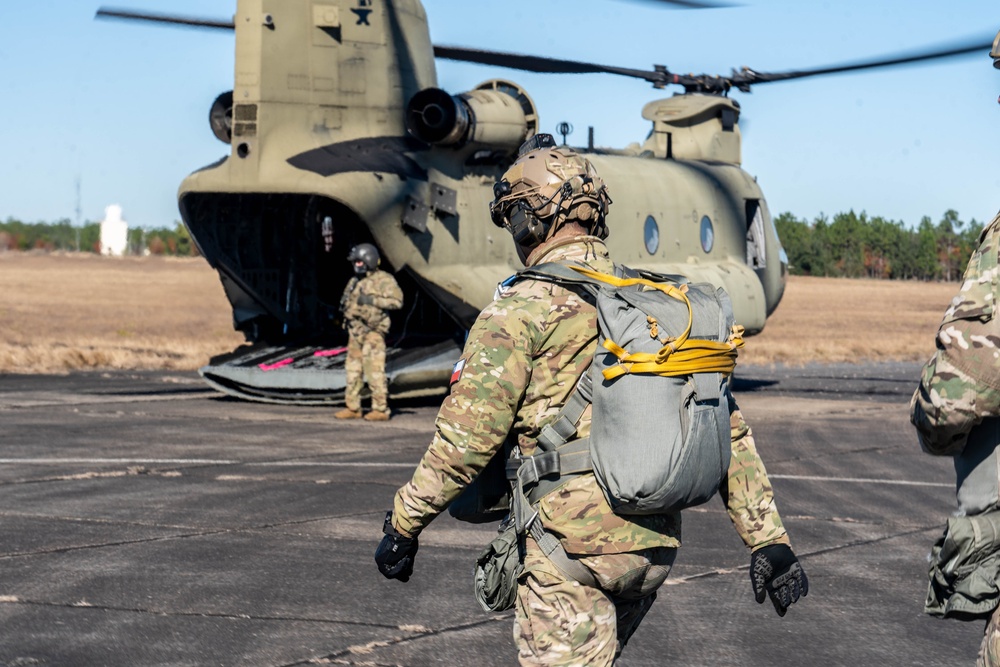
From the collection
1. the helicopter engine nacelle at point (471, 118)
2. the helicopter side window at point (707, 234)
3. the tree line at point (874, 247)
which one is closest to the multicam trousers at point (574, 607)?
the helicopter engine nacelle at point (471, 118)

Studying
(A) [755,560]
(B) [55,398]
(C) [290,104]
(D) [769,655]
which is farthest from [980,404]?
(B) [55,398]

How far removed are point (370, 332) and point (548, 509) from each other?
1129 cm

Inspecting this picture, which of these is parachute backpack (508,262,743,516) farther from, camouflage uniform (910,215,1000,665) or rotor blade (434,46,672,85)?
rotor blade (434,46,672,85)

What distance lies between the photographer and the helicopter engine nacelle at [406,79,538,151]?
15586 mm

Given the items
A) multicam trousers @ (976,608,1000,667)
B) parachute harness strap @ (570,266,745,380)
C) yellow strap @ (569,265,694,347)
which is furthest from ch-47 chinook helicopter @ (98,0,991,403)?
multicam trousers @ (976,608,1000,667)

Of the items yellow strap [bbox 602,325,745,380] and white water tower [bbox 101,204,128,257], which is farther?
white water tower [bbox 101,204,128,257]

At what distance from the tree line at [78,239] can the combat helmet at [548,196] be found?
395 feet

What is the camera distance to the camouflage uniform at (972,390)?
12.1 ft

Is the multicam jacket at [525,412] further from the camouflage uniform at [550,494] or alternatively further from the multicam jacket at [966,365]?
the multicam jacket at [966,365]

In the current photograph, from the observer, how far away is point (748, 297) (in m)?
19.9

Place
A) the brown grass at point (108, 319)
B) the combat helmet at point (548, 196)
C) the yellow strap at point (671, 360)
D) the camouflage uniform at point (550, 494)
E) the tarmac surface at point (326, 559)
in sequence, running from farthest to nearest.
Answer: the brown grass at point (108, 319)
the tarmac surface at point (326, 559)
the combat helmet at point (548, 196)
the camouflage uniform at point (550, 494)
the yellow strap at point (671, 360)

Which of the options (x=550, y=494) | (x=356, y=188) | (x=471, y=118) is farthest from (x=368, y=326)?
(x=550, y=494)

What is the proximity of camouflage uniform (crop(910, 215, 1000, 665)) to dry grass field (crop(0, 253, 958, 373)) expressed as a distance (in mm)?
18944

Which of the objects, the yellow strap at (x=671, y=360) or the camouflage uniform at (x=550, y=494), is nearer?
the yellow strap at (x=671, y=360)
